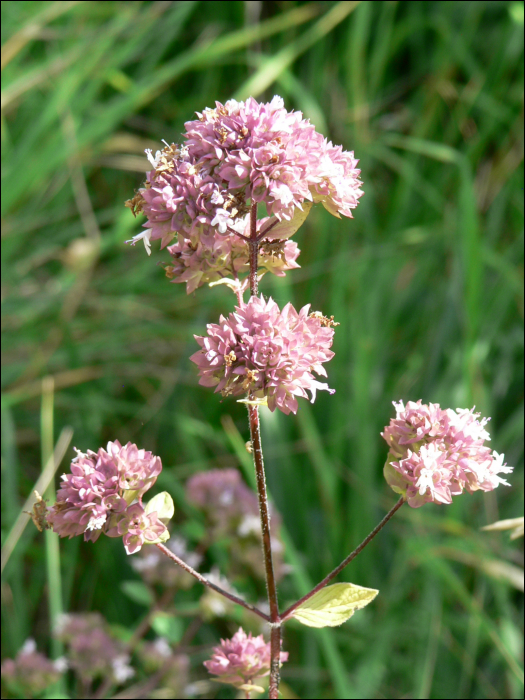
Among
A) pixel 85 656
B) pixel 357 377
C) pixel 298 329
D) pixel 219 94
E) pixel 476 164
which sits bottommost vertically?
pixel 85 656

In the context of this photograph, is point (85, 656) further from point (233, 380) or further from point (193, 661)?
point (233, 380)

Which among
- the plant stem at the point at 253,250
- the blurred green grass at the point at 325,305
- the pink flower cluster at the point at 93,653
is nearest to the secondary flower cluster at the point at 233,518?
the blurred green grass at the point at 325,305

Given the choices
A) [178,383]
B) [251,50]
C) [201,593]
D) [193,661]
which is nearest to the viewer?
[193,661]

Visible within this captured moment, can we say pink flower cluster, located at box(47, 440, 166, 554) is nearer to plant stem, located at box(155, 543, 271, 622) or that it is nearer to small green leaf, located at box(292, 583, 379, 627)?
plant stem, located at box(155, 543, 271, 622)

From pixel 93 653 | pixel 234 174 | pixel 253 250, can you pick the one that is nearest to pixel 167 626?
pixel 93 653

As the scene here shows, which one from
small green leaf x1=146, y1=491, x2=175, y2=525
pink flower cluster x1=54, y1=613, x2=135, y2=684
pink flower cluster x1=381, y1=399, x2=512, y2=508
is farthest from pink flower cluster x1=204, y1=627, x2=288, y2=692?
pink flower cluster x1=54, y1=613, x2=135, y2=684

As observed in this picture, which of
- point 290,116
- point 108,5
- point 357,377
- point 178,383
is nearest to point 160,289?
point 178,383
